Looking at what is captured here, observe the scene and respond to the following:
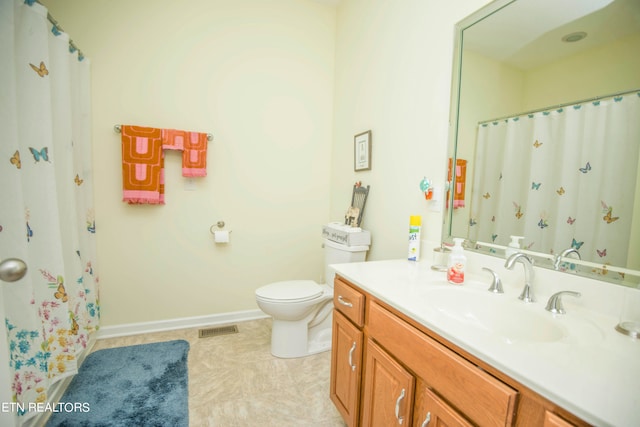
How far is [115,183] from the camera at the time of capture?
6.66 feet

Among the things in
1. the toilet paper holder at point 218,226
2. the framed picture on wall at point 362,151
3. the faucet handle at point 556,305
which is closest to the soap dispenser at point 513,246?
the faucet handle at point 556,305

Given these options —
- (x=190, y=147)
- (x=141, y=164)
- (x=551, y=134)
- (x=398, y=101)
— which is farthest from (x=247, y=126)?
(x=551, y=134)

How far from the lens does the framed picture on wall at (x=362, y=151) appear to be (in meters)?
1.95

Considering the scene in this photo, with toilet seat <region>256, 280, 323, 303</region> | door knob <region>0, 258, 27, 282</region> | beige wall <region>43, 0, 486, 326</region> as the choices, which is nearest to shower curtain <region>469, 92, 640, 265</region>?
beige wall <region>43, 0, 486, 326</region>

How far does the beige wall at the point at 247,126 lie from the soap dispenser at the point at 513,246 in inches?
16.8

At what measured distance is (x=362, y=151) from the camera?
2.03 m

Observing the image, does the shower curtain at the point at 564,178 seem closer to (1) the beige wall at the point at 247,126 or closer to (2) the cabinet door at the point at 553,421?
(1) the beige wall at the point at 247,126

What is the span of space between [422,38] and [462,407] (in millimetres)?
1627

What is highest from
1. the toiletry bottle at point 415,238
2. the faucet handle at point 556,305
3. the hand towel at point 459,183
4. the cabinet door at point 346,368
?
the hand towel at point 459,183

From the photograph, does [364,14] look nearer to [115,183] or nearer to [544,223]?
[544,223]

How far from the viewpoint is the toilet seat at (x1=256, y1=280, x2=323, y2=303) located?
5.68 ft

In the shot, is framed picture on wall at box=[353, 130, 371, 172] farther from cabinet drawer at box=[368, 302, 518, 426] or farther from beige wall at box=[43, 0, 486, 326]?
cabinet drawer at box=[368, 302, 518, 426]

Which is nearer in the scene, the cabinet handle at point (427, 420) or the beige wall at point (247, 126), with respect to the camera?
the cabinet handle at point (427, 420)

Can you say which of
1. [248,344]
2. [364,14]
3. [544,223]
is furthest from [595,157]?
[248,344]
